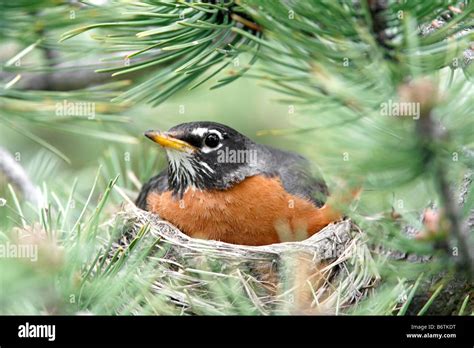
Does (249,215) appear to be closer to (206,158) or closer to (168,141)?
(206,158)

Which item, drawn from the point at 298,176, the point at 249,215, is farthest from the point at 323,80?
the point at 298,176

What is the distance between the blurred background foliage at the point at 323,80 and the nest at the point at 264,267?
431 mm

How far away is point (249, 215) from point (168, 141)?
26.5 inches

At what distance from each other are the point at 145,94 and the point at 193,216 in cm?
117

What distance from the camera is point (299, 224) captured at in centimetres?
420

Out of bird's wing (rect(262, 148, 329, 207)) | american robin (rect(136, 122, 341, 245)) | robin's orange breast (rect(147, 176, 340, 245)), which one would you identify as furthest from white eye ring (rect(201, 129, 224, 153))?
bird's wing (rect(262, 148, 329, 207))

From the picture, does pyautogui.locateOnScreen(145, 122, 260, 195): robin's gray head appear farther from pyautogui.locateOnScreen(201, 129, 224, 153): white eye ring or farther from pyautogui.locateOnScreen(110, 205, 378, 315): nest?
pyautogui.locateOnScreen(110, 205, 378, 315): nest

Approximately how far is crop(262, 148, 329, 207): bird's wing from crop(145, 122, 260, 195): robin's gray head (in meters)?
0.19

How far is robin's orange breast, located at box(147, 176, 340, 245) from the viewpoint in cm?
416

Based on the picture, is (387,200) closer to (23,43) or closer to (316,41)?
(316,41)

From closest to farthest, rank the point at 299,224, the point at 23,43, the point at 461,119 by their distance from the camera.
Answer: the point at 461,119 → the point at 23,43 → the point at 299,224
